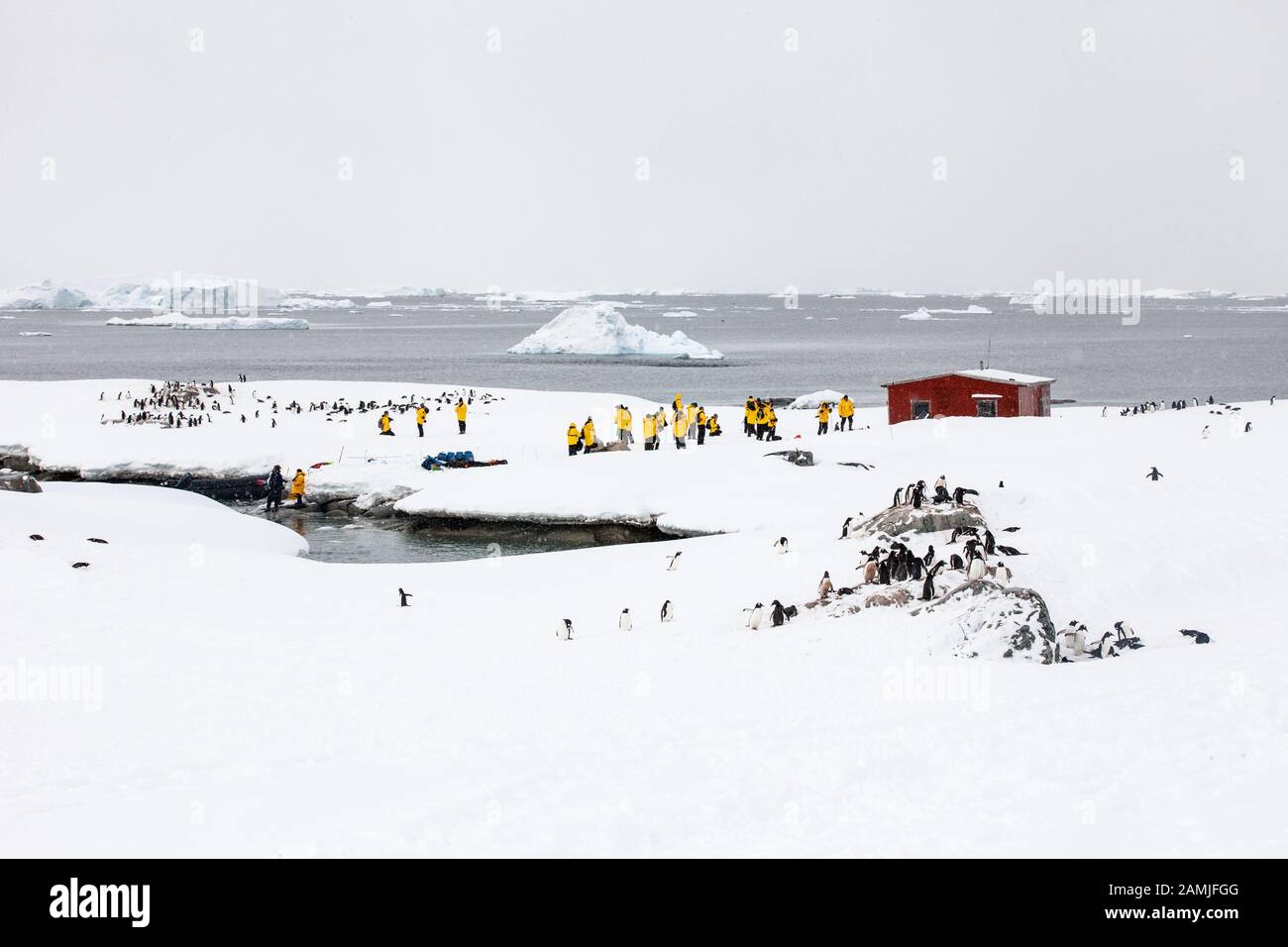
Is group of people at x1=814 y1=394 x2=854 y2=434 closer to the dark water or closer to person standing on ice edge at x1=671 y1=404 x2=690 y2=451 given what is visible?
person standing on ice edge at x1=671 y1=404 x2=690 y2=451

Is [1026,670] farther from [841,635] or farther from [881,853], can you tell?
[881,853]

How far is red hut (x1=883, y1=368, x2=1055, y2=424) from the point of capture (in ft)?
109

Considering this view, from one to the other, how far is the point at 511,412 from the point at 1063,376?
51.7 metres

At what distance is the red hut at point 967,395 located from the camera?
3334 cm

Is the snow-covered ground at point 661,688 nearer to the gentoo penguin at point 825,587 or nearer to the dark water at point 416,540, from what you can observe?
the gentoo penguin at point 825,587

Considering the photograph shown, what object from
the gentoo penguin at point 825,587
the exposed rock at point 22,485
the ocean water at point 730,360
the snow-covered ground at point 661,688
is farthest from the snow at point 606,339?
the gentoo penguin at point 825,587

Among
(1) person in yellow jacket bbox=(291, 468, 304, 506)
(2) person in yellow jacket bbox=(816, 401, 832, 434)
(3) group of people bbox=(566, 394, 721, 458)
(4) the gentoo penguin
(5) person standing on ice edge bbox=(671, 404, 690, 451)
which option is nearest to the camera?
(4) the gentoo penguin

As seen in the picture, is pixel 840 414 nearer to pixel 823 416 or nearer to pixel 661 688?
pixel 823 416

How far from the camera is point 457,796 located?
974 cm

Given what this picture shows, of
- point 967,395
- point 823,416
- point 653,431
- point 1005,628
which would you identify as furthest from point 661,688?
point 967,395

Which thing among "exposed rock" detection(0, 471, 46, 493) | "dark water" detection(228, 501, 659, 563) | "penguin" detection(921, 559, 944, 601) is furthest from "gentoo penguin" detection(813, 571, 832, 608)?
"exposed rock" detection(0, 471, 46, 493)

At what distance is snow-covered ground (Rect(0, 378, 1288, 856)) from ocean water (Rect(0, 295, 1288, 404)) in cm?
3807

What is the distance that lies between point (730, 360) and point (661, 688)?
83.2m
